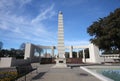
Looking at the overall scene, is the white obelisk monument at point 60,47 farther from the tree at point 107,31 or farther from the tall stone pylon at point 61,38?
the tree at point 107,31

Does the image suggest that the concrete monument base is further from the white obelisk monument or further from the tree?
the tree

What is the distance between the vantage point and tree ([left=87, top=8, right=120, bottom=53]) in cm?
2344

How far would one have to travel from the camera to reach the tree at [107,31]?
923 inches

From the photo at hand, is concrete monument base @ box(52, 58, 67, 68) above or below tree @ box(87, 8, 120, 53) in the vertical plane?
below

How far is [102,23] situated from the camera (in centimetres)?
2661

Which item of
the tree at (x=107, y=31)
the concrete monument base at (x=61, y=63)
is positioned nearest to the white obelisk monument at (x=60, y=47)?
the concrete monument base at (x=61, y=63)

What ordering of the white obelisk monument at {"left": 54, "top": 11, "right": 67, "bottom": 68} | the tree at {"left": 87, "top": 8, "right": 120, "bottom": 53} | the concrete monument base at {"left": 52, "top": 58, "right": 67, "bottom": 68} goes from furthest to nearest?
the tree at {"left": 87, "top": 8, "right": 120, "bottom": 53} < the white obelisk monument at {"left": 54, "top": 11, "right": 67, "bottom": 68} < the concrete monument base at {"left": 52, "top": 58, "right": 67, "bottom": 68}

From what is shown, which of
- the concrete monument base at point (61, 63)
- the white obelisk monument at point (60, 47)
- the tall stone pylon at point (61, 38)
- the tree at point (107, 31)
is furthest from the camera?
the tree at point (107, 31)

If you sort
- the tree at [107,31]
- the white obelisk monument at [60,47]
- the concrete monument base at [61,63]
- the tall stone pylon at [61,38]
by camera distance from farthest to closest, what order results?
1. the tree at [107,31]
2. the tall stone pylon at [61,38]
3. the white obelisk monument at [60,47]
4. the concrete monument base at [61,63]

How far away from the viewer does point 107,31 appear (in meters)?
24.2

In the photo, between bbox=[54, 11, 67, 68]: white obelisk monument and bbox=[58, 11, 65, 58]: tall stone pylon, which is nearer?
bbox=[54, 11, 67, 68]: white obelisk monument

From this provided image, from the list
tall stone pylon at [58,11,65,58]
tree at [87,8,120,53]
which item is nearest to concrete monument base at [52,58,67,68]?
tall stone pylon at [58,11,65,58]

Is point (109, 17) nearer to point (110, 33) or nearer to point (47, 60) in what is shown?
point (110, 33)

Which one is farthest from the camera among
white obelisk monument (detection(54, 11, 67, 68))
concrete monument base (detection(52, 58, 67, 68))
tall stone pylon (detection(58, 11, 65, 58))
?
tall stone pylon (detection(58, 11, 65, 58))
